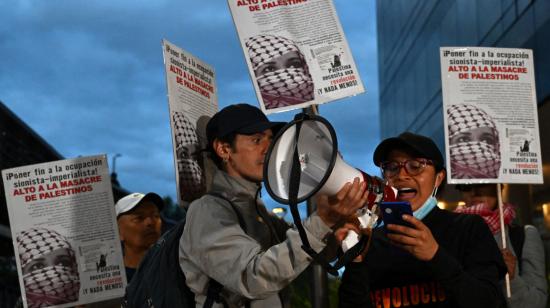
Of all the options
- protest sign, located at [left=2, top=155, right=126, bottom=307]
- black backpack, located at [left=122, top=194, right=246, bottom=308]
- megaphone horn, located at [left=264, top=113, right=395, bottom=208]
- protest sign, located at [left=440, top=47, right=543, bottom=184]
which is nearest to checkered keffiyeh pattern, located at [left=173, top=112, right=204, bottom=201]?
black backpack, located at [left=122, top=194, right=246, bottom=308]

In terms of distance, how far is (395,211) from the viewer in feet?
9.74

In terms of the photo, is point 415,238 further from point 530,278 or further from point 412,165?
point 530,278

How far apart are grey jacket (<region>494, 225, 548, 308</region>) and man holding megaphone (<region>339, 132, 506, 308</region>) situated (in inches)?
54.5

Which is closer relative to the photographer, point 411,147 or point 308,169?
point 308,169

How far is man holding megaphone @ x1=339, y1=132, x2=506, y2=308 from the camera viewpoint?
3242 millimetres

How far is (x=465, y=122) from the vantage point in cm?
518

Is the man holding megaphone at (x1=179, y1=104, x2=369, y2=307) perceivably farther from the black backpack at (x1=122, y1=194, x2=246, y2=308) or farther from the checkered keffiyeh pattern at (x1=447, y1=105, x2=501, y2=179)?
the checkered keffiyeh pattern at (x1=447, y1=105, x2=501, y2=179)

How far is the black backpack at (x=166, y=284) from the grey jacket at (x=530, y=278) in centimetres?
239

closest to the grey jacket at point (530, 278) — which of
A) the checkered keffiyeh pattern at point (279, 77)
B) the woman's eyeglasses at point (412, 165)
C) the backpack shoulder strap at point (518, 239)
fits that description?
the backpack shoulder strap at point (518, 239)

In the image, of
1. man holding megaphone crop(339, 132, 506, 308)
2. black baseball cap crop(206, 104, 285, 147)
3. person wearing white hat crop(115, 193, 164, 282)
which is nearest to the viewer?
man holding megaphone crop(339, 132, 506, 308)

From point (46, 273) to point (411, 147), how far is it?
244 cm

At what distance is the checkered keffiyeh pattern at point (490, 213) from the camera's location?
5.38 metres

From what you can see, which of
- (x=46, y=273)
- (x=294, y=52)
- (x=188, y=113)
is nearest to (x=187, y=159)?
(x=188, y=113)

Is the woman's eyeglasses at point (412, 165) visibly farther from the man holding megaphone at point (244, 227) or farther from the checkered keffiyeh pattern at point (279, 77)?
the checkered keffiyeh pattern at point (279, 77)
